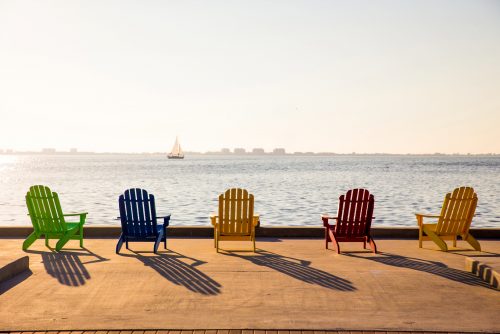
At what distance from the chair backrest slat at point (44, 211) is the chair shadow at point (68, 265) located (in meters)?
0.40

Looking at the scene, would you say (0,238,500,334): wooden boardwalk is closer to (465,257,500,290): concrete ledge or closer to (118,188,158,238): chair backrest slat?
(465,257,500,290): concrete ledge

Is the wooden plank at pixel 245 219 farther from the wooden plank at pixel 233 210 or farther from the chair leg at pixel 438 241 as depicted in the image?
the chair leg at pixel 438 241

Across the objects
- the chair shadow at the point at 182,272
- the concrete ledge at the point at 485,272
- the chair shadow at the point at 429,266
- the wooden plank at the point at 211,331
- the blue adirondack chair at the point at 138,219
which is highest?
the blue adirondack chair at the point at 138,219

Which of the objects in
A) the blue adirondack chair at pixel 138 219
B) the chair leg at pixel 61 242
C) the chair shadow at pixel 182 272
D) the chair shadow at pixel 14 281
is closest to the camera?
the chair shadow at pixel 14 281

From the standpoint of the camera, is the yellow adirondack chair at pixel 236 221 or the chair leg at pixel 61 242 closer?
A: the chair leg at pixel 61 242

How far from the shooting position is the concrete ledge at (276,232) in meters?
Answer: 10.2

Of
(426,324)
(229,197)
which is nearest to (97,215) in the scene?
(229,197)

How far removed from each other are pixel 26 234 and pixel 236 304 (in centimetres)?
628

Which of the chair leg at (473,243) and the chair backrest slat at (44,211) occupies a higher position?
the chair backrest slat at (44,211)

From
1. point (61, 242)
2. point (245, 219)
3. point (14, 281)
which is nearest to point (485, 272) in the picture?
point (245, 219)

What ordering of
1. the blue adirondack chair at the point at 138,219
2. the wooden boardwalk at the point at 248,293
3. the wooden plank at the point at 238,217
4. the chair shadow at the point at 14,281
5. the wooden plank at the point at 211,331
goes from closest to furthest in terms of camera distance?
the wooden plank at the point at 211,331 → the wooden boardwalk at the point at 248,293 → the chair shadow at the point at 14,281 → the blue adirondack chair at the point at 138,219 → the wooden plank at the point at 238,217

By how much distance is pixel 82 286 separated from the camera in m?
6.30

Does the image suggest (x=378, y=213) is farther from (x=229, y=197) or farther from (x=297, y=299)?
(x=297, y=299)

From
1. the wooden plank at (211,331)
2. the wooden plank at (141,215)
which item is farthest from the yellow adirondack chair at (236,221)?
the wooden plank at (211,331)
